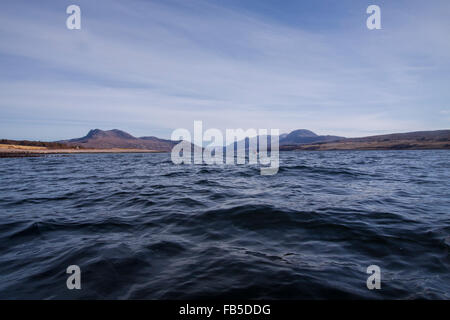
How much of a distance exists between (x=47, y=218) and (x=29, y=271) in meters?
3.95

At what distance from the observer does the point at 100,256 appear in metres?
4.89

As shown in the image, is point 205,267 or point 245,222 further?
point 245,222

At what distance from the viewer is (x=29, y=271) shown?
14.5 feet

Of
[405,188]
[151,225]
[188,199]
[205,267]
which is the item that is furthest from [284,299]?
[405,188]

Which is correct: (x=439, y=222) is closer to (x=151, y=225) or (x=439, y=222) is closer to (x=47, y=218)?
(x=151, y=225)

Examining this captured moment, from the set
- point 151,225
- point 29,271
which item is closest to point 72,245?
point 29,271

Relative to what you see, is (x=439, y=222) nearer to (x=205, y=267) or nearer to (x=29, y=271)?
(x=205, y=267)
